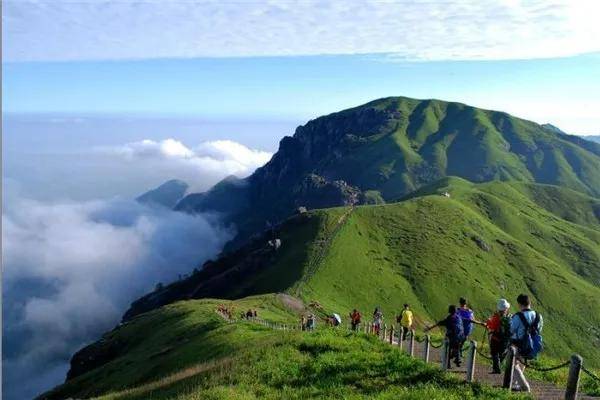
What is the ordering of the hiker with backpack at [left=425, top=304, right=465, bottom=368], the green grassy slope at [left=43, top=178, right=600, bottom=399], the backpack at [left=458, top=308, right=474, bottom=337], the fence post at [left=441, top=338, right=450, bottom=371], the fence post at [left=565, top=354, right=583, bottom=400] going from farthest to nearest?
the backpack at [left=458, top=308, right=474, bottom=337] → the hiker with backpack at [left=425, top=304, right=465, bottom=368] → the green grassy slope at [left=43, top=178, right=600, bottom=399] → the fence post at [left=441, top=338, right=450, bottom=371] → the fence post at [left=565, top=354, right=583, bottom=400]

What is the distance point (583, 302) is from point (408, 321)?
13763 cm

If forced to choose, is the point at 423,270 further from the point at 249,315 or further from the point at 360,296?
the point at 249,315

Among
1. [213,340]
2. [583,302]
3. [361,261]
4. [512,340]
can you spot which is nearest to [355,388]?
[512,340]

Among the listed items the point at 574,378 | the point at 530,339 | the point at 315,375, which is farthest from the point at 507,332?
the point at 315,375

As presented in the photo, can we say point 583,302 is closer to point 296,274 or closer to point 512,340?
point 296,274

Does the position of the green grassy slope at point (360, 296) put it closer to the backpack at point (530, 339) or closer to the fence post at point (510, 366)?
the fence post at point (510, 366)

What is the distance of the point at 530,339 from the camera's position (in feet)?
58.0

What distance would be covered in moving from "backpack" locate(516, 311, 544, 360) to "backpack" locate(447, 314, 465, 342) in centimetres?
421

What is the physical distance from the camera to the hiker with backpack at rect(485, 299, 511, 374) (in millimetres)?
19547

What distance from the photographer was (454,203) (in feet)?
581

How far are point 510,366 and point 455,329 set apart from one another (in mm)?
4137

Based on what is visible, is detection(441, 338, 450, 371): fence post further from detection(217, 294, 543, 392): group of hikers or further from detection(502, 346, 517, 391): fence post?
detection(502, 346, 517, 391): fence post

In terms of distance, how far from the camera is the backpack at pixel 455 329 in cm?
2191

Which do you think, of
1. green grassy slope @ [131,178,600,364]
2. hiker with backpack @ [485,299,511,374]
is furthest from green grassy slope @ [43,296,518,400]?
green grassy slope @ [131,178,600,364]
